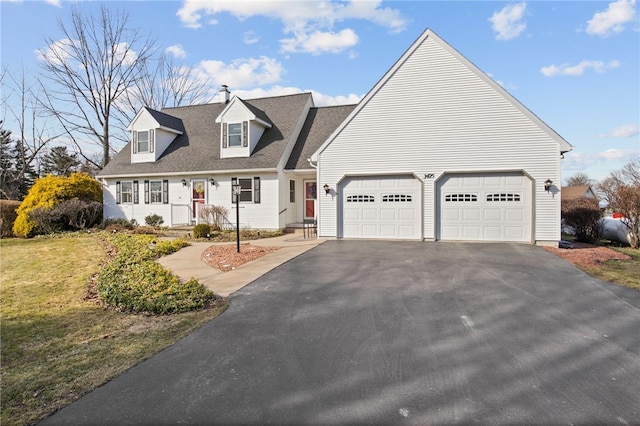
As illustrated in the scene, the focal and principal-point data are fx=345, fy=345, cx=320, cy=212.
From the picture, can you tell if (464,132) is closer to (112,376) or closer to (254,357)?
(254,357)

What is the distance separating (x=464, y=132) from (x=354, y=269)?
25.3 feet

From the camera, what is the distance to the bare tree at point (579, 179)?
55631mm

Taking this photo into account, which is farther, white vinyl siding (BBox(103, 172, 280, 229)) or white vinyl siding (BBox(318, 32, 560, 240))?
white vinyl siding (BBox(103, 172, 280, 229))

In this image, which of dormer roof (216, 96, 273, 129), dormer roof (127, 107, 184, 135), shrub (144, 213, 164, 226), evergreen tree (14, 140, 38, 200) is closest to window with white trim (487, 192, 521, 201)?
dormer roof (216, 96, 273, 129)

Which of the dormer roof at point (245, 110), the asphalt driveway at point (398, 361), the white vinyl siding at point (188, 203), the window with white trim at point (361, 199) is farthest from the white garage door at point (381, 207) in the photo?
the dormer roof at point (245, 110)

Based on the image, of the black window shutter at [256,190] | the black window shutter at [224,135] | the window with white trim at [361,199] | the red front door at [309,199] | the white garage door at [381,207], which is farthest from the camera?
the red front door at [309,199]

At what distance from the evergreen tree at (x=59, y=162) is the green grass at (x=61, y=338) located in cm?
3526

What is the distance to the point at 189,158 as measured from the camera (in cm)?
1902

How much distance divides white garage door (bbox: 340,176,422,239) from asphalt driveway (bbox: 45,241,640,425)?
20.8ft

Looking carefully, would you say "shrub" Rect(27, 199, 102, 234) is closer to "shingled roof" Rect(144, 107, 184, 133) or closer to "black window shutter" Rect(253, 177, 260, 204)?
"shingled roof" Rect(144, 107, 184, 133)

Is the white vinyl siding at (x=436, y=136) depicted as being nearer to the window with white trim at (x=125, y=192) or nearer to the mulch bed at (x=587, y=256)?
the mulch bed at (x=587, y=256)

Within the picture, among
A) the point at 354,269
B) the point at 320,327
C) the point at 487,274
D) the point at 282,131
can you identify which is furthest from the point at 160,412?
the point at 282,131

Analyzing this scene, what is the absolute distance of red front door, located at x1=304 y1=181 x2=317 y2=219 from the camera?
60.2 ft

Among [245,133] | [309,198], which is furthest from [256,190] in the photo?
[245,133]
